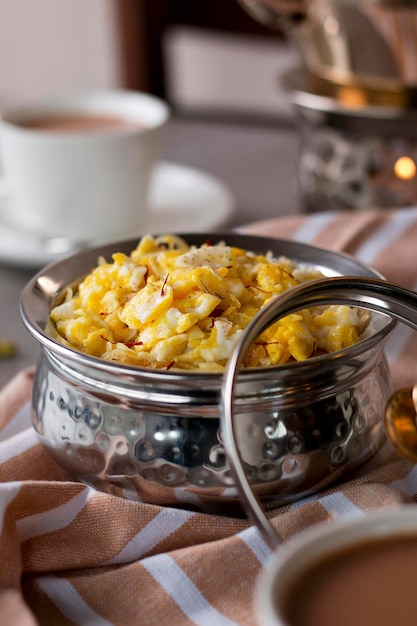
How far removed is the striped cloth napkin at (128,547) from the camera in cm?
63

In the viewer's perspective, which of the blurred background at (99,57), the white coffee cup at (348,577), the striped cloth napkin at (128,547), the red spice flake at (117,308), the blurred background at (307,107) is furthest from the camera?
the blurred background at (99,57)

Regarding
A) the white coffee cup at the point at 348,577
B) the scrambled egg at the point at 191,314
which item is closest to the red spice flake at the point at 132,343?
the scrambled egg at the point at 191,314

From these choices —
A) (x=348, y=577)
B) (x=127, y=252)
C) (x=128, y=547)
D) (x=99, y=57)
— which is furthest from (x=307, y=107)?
(x=99, y=57)

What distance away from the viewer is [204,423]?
66 centimetres

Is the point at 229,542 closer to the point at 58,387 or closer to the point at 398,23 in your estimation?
the point at 58,387

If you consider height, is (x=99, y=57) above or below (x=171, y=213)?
below

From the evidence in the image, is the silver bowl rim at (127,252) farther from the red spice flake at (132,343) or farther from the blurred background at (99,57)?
the blurred background at (99,57)

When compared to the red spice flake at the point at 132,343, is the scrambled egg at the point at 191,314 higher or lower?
higher

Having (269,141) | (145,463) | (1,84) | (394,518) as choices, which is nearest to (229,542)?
(145,463)

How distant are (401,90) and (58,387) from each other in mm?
677

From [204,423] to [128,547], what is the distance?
0.36 feet

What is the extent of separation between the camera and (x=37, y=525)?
27.2 inches

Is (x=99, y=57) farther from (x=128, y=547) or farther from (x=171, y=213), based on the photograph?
(x=128, y=547)

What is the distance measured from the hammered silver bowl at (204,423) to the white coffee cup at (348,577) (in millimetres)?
171
